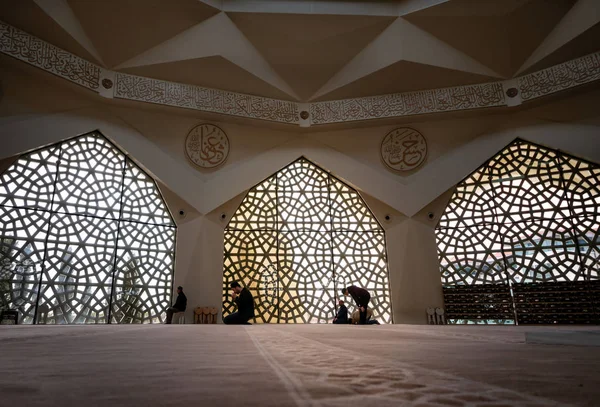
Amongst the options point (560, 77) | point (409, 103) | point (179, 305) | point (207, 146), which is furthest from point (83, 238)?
point (560, 77)

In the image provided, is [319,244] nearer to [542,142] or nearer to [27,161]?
[542,142]

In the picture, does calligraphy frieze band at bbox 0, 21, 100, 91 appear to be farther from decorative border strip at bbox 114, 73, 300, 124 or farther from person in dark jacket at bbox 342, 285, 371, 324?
person in dark jacket at bbox 342, 285, 371, 324

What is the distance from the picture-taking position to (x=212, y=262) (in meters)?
7.91

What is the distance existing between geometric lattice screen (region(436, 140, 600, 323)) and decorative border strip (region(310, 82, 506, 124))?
115cm

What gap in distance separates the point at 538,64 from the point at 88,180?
8.38m

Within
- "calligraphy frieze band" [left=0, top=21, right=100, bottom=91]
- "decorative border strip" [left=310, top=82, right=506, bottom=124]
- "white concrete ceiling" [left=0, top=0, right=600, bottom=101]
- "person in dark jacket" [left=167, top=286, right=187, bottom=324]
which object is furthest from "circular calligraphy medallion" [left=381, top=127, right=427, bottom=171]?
"calligraphy frieze band" [left=0, top=21, right=100, bottom=91]

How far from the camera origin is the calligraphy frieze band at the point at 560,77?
728cm

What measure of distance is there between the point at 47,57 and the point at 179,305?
4546 millimetres

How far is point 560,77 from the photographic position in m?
7.56

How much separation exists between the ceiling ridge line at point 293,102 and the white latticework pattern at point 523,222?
120 centimetres

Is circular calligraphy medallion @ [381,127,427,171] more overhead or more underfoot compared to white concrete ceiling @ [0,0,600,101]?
more underfoot

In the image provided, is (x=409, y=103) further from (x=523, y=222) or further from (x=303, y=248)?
(x=303, y=248)

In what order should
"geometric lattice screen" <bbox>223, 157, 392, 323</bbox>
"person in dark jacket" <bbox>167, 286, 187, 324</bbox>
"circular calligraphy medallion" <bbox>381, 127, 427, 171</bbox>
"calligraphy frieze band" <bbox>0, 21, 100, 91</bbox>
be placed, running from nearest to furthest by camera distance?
"calligraphy frieze band" <bbox>0, 21, 100, 91</bbox> → "person in dark jacket" <bbox>167, 286, 187, 324</bbox> → "geometric lattice screen" <bbox>223, 157, 392, 323</bbox> → "circular calligraphy medallion" <bbox>381, 127, 427, 171</bbox>

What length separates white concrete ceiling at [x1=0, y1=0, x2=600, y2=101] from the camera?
7.04 m
